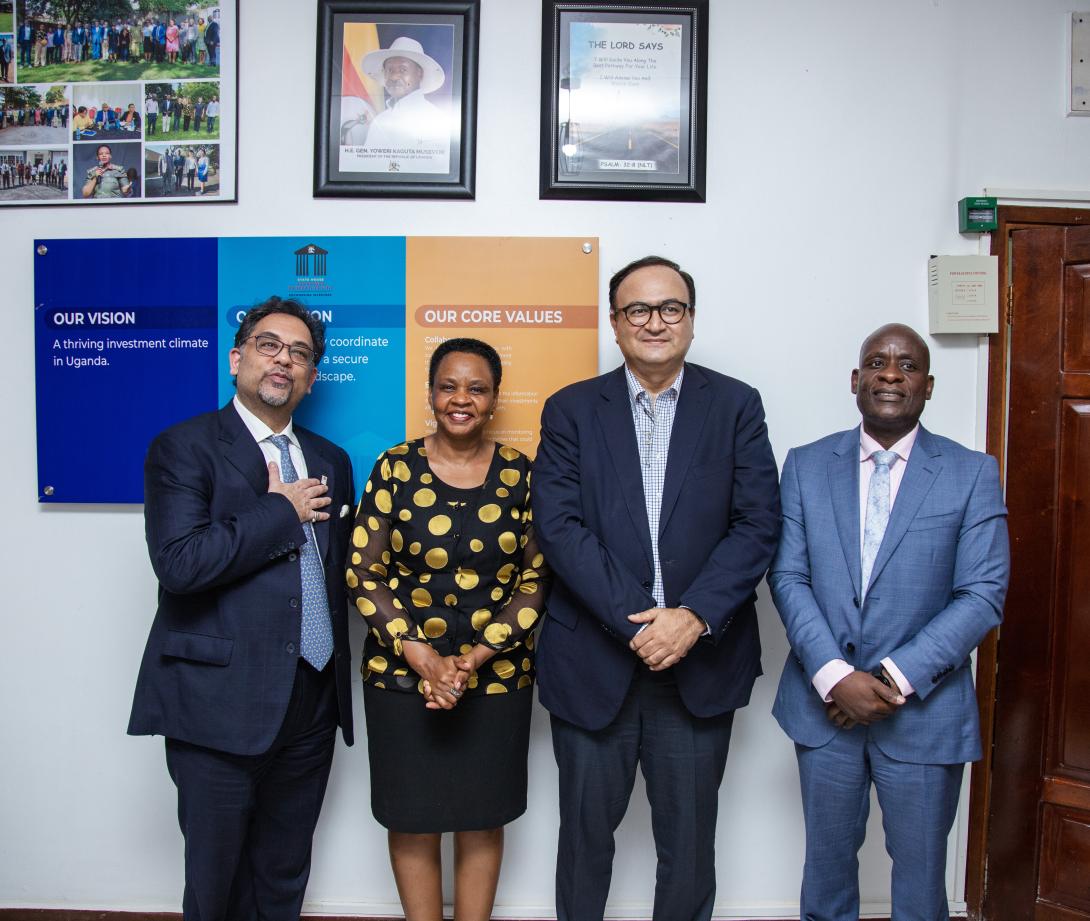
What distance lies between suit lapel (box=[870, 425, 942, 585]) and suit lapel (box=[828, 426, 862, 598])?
46mm

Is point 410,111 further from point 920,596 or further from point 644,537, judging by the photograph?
point 920,596

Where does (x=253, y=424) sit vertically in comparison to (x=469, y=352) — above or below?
below

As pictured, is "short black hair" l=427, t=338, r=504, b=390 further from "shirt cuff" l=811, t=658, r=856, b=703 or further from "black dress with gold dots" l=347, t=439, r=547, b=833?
"shirt cuff" l=811, t=658, r=856, b=703

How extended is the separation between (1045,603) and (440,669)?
1808mm

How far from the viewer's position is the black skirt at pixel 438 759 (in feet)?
5.53

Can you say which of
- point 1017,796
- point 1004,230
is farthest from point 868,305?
point 1017,796

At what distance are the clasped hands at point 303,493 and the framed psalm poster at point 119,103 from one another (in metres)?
1.02

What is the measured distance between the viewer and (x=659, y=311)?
1.65 meters

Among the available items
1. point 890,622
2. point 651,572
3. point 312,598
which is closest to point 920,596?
point 890,622

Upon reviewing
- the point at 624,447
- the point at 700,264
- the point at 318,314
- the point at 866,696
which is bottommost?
the point at 866,696

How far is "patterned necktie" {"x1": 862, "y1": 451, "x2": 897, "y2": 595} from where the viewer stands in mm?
1604

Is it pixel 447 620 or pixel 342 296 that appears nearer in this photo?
pixel 447 620

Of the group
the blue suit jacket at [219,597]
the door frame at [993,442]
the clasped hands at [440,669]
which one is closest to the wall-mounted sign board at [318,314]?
the blue suit jacket at [219,597]

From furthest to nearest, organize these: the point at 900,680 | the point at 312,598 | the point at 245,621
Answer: the point at 312,598
the point at 245,621
the point at 900,680
